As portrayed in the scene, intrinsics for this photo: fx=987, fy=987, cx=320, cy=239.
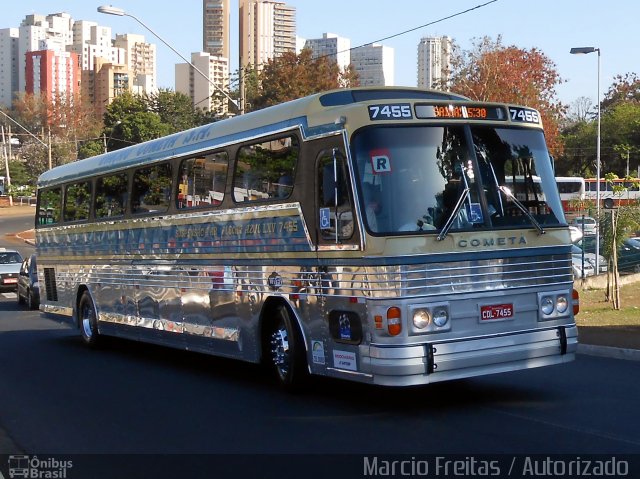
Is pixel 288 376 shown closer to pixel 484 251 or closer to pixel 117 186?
pixel 484 251

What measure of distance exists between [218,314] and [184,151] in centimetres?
253

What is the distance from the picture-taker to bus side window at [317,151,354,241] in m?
9.83

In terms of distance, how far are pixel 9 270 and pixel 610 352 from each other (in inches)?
1033

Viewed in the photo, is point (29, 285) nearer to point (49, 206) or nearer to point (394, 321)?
point (49, 206)

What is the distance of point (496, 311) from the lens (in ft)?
32.2

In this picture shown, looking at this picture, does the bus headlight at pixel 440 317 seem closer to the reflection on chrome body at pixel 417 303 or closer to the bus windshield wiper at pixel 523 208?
the reflection on chrome body at pixel 417 303

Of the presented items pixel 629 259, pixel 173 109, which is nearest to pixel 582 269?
pixel 629 259

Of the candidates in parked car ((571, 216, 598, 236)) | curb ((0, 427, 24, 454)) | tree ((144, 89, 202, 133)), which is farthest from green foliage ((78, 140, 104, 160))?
curb ((0, 427, 24, 454))

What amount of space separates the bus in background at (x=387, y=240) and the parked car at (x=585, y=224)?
19.3 metres

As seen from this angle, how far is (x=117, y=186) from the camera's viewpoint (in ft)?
53.8

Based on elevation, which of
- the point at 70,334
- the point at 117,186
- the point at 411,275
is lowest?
the point at 70,334

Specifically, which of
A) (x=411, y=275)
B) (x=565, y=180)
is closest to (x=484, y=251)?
(x=411, y=275)

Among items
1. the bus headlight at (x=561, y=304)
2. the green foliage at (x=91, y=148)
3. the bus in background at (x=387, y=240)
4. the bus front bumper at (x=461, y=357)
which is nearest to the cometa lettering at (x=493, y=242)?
the bus in background at (x=387, y=240)

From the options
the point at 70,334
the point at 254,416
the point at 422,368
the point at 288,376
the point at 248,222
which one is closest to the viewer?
the point at 422,368
